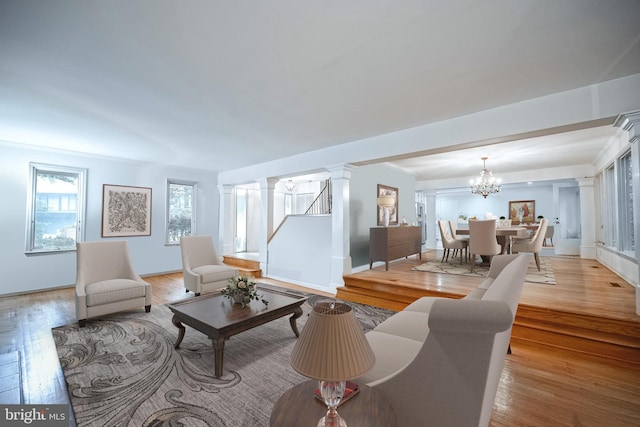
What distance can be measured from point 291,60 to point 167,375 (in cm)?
274

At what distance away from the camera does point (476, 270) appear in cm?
497

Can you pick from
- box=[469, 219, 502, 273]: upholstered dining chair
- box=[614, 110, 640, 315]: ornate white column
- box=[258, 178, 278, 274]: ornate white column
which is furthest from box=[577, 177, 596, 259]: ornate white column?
box=[258, 178, 278, 274]: ornate white column

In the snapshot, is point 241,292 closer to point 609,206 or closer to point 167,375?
point 167,375

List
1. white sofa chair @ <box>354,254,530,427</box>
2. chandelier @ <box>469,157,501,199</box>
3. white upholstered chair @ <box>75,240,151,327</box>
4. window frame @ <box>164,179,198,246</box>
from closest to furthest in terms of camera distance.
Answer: white sofa chair @ <box>354,254,530,427</box> < white upholstered chair @ <box>75,240,151,327</box> < chandelier @ <box>469,157,501,199</box> < window frame @ <box>164,179,198,246</box>

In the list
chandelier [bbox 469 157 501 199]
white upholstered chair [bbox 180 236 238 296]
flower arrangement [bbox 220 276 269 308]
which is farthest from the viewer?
chandelier [bbox 469 157 501 199]

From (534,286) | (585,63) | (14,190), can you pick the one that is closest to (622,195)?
(534,286)

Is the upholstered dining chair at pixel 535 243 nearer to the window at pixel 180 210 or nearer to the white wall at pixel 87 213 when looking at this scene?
the white wall at pixel 87 213

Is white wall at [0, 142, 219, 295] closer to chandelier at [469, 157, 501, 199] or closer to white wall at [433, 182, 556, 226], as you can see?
chandelier at [469, 157, 501, 199]

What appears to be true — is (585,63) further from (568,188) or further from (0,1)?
(568,188)

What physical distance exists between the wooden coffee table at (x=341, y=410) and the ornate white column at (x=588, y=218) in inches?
301

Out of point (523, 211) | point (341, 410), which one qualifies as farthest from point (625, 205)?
point (523, 211)

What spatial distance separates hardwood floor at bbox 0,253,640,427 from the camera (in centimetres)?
173

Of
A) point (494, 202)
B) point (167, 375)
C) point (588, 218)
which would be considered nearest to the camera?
point (167, 375)

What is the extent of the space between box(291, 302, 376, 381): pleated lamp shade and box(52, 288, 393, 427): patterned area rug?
1.12 metres
